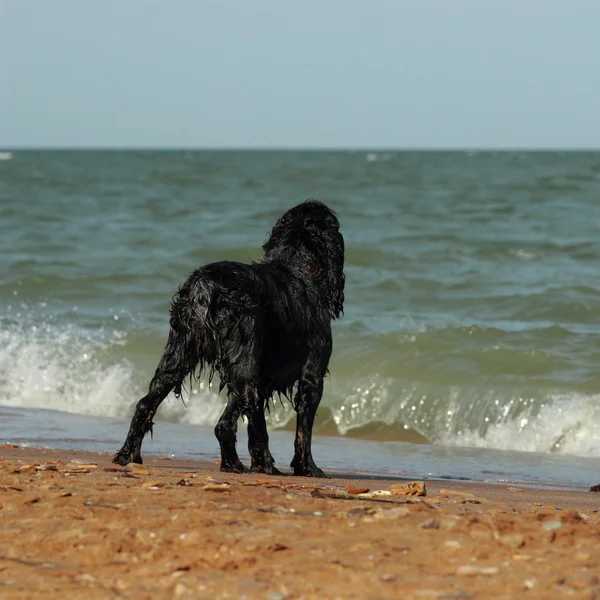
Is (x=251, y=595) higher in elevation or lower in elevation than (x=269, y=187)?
lower

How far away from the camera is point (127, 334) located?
13.5 m

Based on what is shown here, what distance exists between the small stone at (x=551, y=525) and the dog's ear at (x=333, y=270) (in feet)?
8.98

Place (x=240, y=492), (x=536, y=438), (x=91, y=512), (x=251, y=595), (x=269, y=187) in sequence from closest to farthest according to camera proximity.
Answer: (x=251, y=595), (x=91, y=512), (x=240, y=492), (x=536, y=438), (x=269, y=187)

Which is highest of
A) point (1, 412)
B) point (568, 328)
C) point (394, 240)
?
point (394, 240)

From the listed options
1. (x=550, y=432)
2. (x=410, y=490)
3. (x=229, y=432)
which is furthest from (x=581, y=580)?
(x=550, y=432)

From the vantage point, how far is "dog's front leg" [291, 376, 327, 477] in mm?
6770

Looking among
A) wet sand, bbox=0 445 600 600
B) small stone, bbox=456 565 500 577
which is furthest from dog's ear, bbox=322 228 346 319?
small stone, bbox=456 565 500 577

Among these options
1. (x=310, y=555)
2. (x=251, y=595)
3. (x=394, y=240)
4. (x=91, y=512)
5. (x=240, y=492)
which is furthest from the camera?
(x=394, y=240)

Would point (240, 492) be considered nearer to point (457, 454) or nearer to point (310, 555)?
point (310, 555)

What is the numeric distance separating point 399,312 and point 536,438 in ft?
18.8

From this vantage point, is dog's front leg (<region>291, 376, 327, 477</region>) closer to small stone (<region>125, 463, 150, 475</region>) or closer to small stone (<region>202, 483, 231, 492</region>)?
small stone (<region>125, 463, 150, 475</region>)

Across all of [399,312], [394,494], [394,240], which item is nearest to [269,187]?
[394,240]

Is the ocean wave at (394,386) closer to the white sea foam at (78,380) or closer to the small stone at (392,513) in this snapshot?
the white sea foam at (78,380)

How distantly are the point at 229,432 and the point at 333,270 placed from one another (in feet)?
3.99
